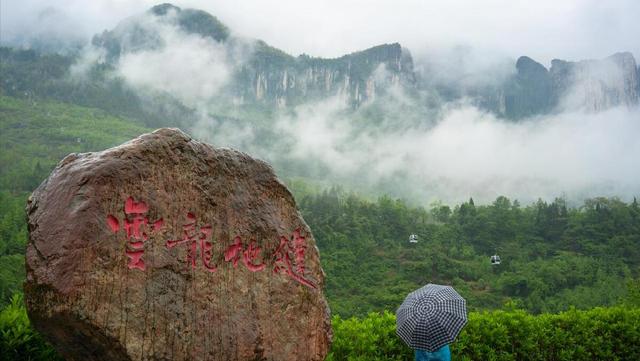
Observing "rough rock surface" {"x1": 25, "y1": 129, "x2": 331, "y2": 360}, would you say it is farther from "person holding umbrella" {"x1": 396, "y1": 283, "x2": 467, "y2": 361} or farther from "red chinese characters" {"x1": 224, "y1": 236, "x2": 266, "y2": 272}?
"person holding umbrella" {"x1": 396, "y1": 283, "x2": 467, "y2": 361}

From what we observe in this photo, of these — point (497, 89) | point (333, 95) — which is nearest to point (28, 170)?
point (333, 95)

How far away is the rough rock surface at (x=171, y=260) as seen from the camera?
2.71 meters

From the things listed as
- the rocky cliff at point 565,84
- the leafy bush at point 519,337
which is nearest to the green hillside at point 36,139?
the leafy bush at point 519,337

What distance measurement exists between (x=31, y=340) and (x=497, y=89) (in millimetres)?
110464

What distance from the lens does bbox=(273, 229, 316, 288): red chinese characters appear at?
3.68 meters

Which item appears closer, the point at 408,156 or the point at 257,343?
the point at 257,343

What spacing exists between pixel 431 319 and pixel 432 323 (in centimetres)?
3

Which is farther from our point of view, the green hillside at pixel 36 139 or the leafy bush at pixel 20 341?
the green hillside at pixel 36 139

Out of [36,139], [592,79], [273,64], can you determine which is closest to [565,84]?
[592,79]

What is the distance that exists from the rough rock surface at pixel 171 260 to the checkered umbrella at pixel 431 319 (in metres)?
0.59

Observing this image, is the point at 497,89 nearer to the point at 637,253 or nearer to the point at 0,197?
the point at 637,253

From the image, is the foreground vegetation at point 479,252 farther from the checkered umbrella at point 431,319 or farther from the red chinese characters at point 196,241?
the red chinese characters at point 196,241

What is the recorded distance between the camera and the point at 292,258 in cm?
378

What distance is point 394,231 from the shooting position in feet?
137
